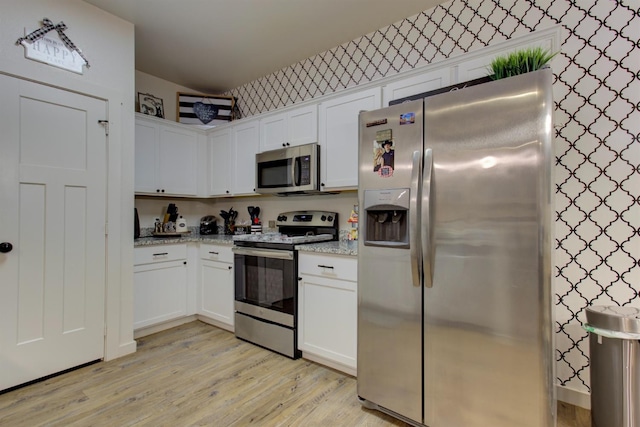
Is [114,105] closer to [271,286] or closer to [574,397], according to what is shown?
[271,286]

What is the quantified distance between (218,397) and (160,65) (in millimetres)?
3271

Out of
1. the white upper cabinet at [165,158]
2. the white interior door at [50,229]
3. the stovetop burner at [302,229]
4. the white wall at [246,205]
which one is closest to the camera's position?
the white interior door at [50,229]

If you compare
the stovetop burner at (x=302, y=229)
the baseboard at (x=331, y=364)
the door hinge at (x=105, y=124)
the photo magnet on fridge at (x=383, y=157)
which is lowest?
the baseboard at (x=331, y=364)

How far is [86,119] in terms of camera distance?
2338mm

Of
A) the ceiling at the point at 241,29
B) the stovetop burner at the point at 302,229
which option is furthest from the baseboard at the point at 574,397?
the ceiling at the point at 241,29

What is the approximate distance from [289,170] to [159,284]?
5.37ft

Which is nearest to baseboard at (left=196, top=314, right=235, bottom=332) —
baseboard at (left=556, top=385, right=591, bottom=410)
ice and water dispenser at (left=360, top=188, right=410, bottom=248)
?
ice and water dispenser at (left=360, top=188, right=410, bottom=248)

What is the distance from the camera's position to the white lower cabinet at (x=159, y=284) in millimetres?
2799

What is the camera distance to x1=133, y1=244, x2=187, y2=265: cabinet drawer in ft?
9.15

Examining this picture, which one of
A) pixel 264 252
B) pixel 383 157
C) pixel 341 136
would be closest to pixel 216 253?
pixel 264 252

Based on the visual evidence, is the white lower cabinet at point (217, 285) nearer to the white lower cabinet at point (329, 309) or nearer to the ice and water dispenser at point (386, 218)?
the white lower cabinet at point (329, 309)

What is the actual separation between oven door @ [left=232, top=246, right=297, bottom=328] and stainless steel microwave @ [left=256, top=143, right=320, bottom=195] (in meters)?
0.63

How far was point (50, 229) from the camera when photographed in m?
2.18

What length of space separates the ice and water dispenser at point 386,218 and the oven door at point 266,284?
A: 85 cm
